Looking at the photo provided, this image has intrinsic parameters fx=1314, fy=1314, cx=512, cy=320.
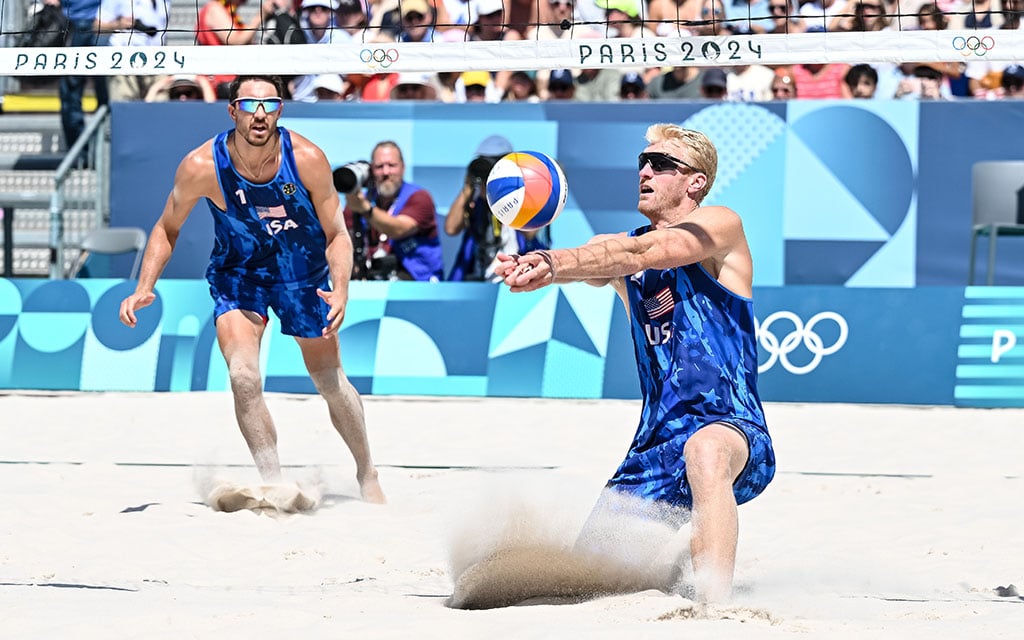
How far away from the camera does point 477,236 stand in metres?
8.80

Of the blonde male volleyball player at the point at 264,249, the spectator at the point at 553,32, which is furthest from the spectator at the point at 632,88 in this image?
the blonde male volleyball player at the point at 264,249

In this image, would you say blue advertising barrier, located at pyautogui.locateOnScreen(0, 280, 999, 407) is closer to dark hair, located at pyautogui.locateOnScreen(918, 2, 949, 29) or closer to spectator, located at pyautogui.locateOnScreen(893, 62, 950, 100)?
dark hair, located at pyautogui.locateOnScreen(918, 2, 949, 29)

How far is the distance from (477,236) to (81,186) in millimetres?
3161

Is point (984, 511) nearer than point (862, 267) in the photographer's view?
Yes

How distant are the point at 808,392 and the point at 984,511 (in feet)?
10.8

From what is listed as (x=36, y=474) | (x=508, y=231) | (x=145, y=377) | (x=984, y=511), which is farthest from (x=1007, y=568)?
(x=145, y=377)

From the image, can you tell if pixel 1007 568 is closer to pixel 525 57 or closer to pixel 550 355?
pixel 525 57

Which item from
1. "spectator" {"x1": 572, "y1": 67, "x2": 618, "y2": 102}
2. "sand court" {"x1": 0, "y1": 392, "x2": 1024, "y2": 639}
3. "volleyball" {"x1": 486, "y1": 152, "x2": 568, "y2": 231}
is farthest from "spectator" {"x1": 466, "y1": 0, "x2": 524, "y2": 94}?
"volleyball" {"x1": 486, "y1": 152, "x2": 568, "y2": 231}

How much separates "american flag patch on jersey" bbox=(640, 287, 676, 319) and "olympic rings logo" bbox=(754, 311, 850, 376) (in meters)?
4.84

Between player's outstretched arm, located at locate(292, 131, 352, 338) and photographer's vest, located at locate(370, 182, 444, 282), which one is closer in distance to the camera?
player's outstretched arm, located at locate(292, 131, 352, 338)

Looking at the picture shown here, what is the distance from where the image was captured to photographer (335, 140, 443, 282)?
859cm

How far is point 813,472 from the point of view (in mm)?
5734

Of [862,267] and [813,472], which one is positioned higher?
[862,267]

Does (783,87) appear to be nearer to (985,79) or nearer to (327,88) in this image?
(985,79)
